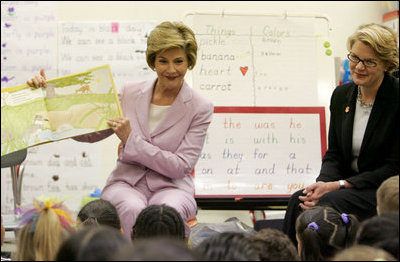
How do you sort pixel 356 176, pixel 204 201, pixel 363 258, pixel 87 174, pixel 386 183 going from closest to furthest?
1. pixel 363 258
2. pixel 386 183
3. pixel 356 176
4. pixel 204 201
5. pixel 87 174

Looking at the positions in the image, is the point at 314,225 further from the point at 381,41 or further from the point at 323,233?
the point at 381,41

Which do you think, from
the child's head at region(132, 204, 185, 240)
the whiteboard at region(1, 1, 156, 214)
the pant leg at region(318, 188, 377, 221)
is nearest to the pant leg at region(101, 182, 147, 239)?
the child's head at region(132, 204, 185, 240)

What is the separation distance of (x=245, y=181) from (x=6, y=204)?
1.91m

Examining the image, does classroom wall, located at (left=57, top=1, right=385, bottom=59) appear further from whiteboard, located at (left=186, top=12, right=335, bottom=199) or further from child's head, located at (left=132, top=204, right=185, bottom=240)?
child's head, located at (left=132, top=204, right=185, bottom=240)

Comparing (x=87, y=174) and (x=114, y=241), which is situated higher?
(x=114, y=241)

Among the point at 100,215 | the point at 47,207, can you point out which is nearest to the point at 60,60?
the point at 100,215

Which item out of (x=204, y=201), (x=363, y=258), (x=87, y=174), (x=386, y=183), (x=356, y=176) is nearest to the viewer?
(x=363, y=258)

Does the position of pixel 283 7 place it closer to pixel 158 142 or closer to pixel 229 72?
pixel 229 72

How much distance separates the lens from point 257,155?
372cm

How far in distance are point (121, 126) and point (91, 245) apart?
136cm

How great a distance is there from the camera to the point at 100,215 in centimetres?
221

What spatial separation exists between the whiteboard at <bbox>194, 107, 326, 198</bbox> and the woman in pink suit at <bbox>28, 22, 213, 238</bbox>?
89cm

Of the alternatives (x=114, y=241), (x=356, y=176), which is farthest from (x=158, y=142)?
(x=114, y=241)

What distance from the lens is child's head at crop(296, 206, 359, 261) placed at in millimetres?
1997
